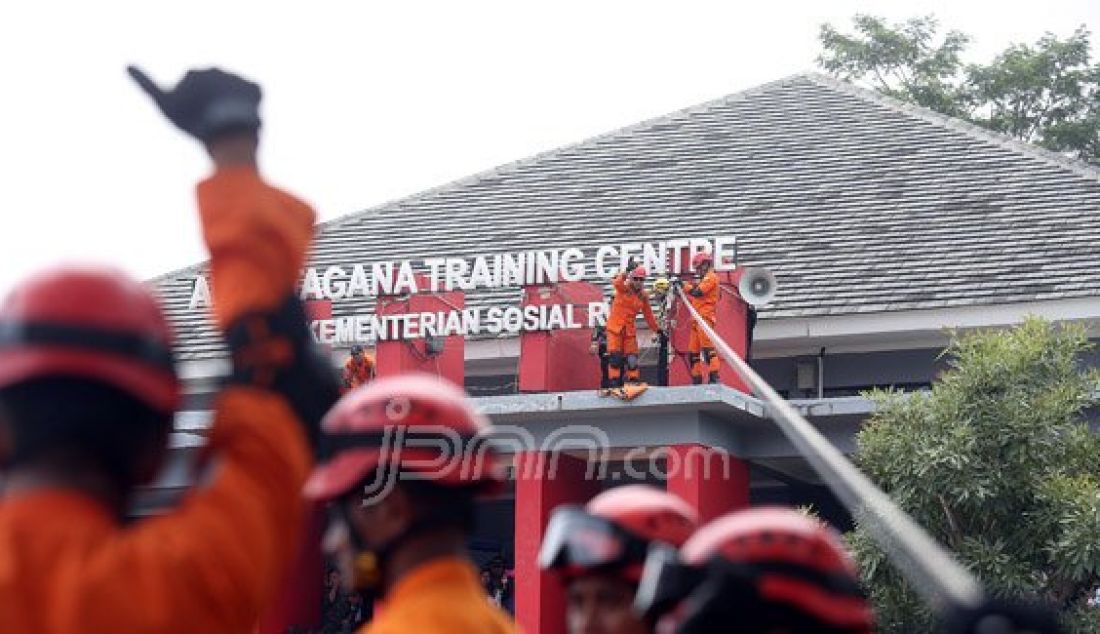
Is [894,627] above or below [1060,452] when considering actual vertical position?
below

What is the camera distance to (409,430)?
11.1ft

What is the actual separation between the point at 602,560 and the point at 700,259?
44.0 ft

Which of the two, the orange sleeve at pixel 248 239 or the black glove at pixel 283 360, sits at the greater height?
the orange sleeve at pixel 248 239

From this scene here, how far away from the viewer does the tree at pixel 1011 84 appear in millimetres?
29016

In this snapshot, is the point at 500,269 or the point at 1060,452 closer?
the point at 1060,452

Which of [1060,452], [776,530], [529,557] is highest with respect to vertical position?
[776,530]

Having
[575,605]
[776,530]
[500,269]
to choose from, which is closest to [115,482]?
[776,530]

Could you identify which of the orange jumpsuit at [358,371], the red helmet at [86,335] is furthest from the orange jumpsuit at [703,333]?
the red helmet at [86,335]

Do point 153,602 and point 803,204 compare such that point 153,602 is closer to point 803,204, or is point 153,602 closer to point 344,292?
point 344,292

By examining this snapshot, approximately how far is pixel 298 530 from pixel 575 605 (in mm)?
1567

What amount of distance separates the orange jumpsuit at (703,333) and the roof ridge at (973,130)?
479 centimetres

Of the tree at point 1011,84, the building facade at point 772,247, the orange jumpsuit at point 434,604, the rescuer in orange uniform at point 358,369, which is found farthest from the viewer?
the tree at point 1011,84

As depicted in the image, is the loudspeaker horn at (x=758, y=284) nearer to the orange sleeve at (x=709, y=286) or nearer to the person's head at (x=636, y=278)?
the orange sleeve at (x=709, y=286)

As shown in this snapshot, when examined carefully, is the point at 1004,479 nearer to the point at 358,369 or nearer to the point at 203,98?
the point at 358,369
